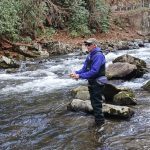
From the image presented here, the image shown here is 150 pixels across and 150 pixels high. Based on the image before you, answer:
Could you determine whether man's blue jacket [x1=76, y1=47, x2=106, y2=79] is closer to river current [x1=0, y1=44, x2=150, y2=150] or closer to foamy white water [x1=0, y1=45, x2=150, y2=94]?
river current [x1=0, y1=44, x2=150, y2=150]

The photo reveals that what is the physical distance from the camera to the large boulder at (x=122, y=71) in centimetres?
1235

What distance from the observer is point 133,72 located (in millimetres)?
12523

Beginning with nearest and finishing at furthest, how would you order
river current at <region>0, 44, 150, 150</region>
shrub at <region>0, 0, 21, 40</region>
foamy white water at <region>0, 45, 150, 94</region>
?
river current at <region>0, 44, 150, 150</region>
foamy white water at <region>0, 45, 150, 94</region>
shrub at <region>0, 0, 21, 40</region>

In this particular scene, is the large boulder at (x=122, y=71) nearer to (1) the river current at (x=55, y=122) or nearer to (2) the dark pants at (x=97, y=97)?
(1) the river current at (x=55, y=122)

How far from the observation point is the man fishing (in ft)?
22.7

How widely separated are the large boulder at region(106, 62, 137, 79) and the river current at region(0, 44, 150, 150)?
31 cm

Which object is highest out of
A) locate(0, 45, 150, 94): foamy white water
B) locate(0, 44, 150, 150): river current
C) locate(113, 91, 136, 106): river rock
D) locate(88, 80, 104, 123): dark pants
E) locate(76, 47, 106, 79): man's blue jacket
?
locate(76, 47, 106, 79): man's blue jacket

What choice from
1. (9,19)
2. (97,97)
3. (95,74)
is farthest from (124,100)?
(9,19)

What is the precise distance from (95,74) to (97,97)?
20.8 inches

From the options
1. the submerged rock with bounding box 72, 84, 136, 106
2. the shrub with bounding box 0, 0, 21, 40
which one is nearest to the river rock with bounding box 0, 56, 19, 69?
the shrub with bounding box 0, 0, 21, 40

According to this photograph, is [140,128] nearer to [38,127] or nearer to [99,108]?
[99,108]

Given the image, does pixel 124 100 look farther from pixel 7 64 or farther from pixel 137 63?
pixel 7 64

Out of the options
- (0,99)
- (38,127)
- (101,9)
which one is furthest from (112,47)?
(38,127)

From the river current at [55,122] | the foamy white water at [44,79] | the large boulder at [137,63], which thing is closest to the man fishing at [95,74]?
the river current at [55,122]
